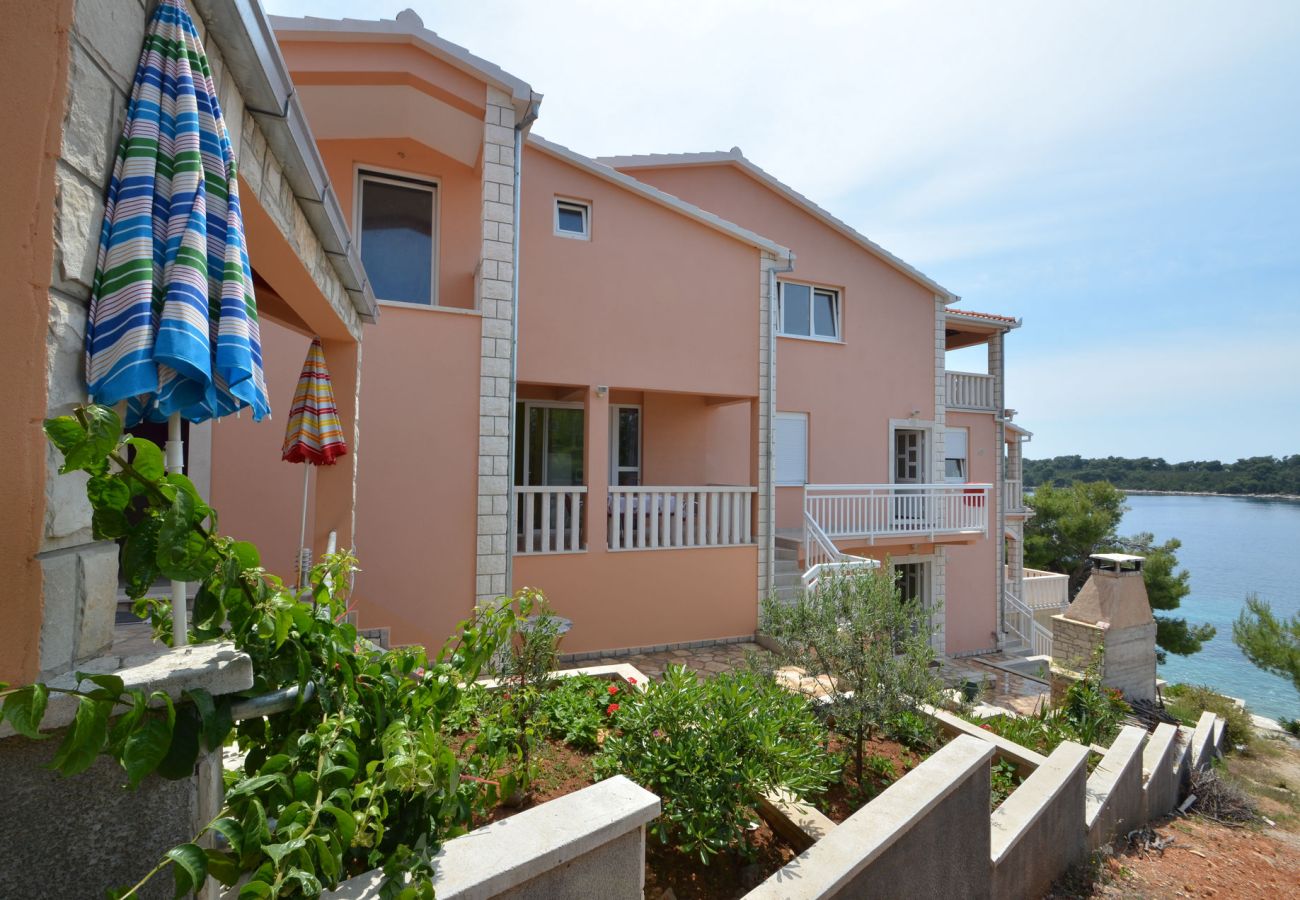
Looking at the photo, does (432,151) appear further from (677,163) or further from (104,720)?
(104,720)

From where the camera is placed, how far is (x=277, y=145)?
9.23ft

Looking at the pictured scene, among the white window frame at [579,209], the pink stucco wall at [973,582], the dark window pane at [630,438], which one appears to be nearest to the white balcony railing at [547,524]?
the dark window pane at [630,438]

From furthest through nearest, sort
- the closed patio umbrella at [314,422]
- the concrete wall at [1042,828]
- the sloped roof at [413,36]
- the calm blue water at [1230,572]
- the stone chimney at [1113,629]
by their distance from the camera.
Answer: the calm blue water at [1230,572]
the stone chimney at [1113,629]
the sloped roof at [413,36]
the closed patio umbrella at [314,422]
the concrete wall at [1042,828]

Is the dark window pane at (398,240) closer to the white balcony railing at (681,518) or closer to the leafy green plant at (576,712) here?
the white balcony railing at (681,518)

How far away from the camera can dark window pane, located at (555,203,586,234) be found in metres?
9.23

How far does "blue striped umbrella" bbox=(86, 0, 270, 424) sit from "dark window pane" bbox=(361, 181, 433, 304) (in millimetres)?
7528

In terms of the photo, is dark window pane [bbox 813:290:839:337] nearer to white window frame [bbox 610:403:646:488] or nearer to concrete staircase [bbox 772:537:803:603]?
white window frame [bbox 610:403:646:488]

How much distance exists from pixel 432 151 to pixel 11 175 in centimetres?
832

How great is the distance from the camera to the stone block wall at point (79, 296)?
1229 mm

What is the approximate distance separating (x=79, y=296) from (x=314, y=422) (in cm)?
395

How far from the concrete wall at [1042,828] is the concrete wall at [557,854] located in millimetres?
2730

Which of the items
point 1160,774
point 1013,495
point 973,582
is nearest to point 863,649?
point 1160,774

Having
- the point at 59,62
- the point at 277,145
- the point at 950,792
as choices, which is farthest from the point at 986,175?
the point at 59,62

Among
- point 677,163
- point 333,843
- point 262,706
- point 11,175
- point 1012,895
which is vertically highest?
point 677,163
